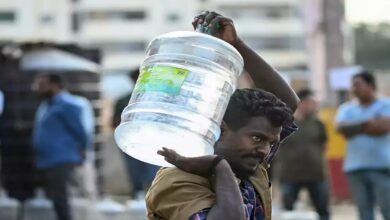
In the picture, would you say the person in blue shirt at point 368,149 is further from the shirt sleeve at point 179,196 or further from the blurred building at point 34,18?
the blurred building at point 34,18

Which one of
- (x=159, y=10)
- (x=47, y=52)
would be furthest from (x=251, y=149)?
(x=159, y=10)

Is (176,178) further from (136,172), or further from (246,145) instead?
(136,172)

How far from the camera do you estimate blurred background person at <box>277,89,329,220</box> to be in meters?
11.2

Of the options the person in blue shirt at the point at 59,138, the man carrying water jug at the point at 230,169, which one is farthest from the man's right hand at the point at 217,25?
the person in blue shirt at the point at 59,138

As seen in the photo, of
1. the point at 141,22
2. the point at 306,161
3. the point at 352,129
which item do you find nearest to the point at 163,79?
the point at 352,129

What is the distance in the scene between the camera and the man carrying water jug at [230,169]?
349cm

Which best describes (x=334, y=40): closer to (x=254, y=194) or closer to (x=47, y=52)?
(x=47, y=52)

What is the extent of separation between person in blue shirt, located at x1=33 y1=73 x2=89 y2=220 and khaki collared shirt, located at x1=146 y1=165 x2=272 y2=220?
23.9 feet

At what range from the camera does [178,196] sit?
351cm

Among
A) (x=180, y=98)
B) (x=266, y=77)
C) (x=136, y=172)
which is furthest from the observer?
(x=136, y=172)

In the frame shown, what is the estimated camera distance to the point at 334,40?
25156 millimetres

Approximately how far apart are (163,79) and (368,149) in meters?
6.63

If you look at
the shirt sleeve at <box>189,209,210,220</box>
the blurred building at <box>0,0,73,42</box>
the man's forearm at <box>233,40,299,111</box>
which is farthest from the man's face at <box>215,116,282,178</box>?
the blurred building at <box>0,0,73,42</box>

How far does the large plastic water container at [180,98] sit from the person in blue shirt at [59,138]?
7.23m
